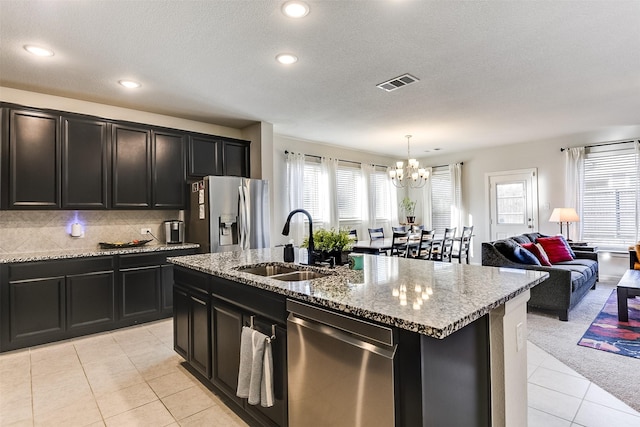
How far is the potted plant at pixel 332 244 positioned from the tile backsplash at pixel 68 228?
3.21m

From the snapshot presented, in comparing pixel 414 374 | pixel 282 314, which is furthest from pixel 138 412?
pixel 414 374

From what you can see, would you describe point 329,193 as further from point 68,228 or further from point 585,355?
point 585,355

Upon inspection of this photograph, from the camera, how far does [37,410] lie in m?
2.31

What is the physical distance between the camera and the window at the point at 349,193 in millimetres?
7027

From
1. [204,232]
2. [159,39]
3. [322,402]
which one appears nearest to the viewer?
[322,402]

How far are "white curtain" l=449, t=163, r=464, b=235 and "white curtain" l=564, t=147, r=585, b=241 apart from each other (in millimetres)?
1986

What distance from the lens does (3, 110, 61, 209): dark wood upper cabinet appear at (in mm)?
3428

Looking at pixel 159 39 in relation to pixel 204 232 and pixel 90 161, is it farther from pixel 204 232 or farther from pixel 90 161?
pixel 204 232

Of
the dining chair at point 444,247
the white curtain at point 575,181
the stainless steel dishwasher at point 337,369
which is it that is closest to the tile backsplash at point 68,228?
the stainless steel dishwasher at point 337,369

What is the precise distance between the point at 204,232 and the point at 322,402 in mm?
3275

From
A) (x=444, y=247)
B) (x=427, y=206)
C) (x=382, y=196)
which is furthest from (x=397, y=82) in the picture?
(x=427, y=206)

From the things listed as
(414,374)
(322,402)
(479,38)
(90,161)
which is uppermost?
(479,38)

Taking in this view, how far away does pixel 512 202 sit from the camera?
7105 mm

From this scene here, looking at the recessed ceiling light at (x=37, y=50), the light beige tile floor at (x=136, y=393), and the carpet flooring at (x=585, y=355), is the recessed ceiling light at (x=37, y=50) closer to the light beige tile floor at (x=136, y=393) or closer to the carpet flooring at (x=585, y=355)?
the light beige tile floor at (x=136, y=393)
